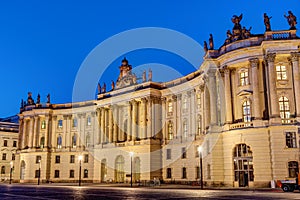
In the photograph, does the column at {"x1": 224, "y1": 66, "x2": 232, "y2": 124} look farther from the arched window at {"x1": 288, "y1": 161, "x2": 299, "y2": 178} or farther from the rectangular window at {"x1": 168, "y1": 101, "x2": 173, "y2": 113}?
the rectangular window at {"x1": 168, "y1": 101, "x2": 173, "y2": 113}

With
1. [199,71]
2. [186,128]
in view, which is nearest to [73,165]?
[186,128]

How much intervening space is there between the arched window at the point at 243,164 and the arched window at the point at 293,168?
4.57 metres

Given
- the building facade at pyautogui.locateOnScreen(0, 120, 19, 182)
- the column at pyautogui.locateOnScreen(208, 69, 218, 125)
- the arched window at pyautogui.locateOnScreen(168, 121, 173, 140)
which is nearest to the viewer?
the column at pyautogui.locateOnScreen(208, 69, 218, 125)

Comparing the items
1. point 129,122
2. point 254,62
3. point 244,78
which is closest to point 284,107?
point 244,78

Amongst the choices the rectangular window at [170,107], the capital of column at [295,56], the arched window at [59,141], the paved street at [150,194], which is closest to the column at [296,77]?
the capital of column at [295,56]

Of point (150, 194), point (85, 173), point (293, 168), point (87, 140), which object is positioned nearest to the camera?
point (150, 194)

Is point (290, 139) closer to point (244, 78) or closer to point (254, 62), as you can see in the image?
point (244, 78)

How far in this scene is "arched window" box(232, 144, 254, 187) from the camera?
146 ft

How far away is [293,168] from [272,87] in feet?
32.9

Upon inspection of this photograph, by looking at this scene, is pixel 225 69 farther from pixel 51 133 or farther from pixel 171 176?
pixel 51 133

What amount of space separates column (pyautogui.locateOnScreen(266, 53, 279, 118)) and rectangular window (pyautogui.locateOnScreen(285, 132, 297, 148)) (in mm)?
2673

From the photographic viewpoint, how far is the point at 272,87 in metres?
44.2

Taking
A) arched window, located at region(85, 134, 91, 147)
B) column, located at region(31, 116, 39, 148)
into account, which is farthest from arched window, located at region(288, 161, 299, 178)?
column, located at region(31, 116, 39, 148)

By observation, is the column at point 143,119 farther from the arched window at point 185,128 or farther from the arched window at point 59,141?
the arched window at point 59,141
